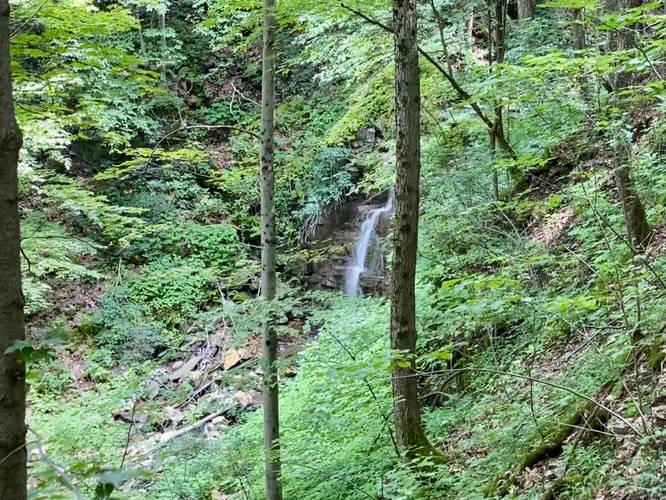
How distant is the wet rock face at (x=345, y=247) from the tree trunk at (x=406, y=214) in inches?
266

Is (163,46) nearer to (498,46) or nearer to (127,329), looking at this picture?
(127,329)

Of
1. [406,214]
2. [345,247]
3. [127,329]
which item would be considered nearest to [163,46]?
[345,247]

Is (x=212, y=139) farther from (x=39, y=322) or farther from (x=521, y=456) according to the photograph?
(x=521, y=456)

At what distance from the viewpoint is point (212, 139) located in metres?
15.0

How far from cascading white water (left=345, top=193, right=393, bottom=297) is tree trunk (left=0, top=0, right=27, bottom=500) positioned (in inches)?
398

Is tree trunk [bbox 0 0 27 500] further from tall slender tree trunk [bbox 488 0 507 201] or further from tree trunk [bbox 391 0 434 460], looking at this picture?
tall slender tree trunk [bbox 488 0 507 201]

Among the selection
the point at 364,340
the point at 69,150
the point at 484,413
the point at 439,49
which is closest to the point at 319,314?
the point at 364,340

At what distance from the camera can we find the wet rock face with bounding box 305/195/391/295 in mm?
11203

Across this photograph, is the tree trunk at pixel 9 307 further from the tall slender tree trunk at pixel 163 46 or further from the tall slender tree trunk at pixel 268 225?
the tall slender tree trunk at pixel 163 46

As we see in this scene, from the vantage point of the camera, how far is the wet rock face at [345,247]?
1120cm

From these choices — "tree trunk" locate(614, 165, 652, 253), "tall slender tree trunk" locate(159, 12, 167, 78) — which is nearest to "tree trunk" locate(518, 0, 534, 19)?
"tree trunk" locate(614, 165, 652, 253)

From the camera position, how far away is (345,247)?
11602 millimetres

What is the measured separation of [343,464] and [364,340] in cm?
123

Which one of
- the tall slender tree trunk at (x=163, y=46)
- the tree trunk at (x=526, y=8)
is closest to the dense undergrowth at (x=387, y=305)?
the tree trunk at (x=526, y=8)
